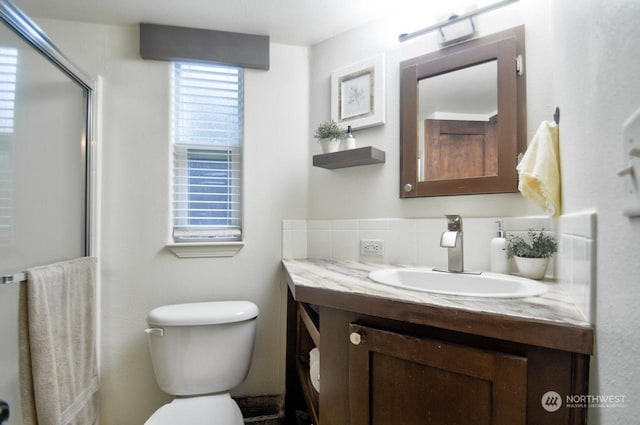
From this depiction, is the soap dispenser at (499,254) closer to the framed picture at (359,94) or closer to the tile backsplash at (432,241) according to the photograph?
the tile backsplash at (432,241)

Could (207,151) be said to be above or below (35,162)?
above

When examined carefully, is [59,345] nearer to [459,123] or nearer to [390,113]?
[390,113]

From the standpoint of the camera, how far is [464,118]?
1.17 meters

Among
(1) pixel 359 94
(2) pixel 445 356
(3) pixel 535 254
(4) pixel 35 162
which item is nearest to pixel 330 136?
(1) pixel 359 94

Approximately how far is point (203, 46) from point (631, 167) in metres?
1.76

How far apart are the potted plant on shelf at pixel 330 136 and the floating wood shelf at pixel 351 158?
0.04m

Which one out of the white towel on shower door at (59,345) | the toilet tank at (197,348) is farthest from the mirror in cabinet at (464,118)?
the white towel on shower door at (59,345)

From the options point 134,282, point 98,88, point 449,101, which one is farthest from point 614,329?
point 98,88

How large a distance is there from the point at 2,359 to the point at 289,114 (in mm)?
1593

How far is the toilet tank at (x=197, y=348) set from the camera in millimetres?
1271

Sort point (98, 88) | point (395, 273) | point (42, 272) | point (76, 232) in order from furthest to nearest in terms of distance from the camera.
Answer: point (98, 88)
point (76, 232)
point (395, 273)
point (42, 272)

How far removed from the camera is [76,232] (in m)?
1.35

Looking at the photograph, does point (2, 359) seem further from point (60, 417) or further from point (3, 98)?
point (3, 98)

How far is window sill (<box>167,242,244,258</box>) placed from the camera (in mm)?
1514
